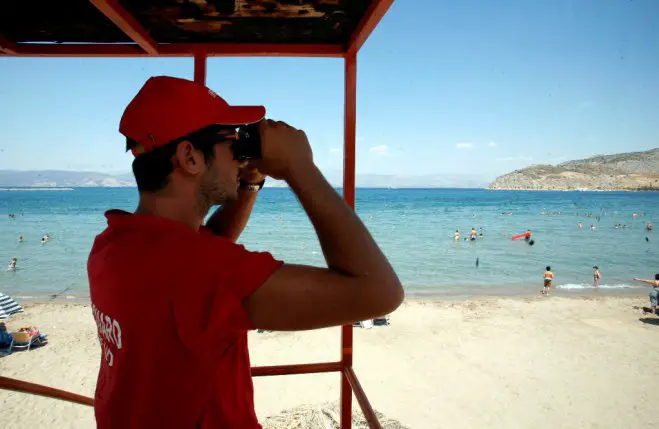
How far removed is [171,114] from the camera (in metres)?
0.92

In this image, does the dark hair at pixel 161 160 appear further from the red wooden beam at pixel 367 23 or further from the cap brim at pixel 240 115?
the red wooden beam at pixel 367 23

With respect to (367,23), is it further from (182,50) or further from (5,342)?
(5,342)

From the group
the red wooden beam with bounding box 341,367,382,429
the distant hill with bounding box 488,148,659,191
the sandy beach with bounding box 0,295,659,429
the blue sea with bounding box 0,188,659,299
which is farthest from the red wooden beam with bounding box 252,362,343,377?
the distant hill with bounding box 488,148,659,191

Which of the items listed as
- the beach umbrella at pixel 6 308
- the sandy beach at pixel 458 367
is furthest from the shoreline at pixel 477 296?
the beach umbrella at pixel 6 308

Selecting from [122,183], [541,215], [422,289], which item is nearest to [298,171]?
[422,289]

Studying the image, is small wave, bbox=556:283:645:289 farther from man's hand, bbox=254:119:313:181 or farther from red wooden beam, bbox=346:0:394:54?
man's hand, bbox=254:119:313:181

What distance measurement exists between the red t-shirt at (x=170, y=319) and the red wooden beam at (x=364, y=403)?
84 cm

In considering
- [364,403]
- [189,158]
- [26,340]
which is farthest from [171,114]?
[26,340]

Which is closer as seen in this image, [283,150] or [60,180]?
[283,150]

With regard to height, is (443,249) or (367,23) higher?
(367,23)

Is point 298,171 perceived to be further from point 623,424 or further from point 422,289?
point 422,289

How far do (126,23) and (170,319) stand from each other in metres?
1.51

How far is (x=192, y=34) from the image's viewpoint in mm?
2064

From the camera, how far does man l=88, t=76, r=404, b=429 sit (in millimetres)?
762
